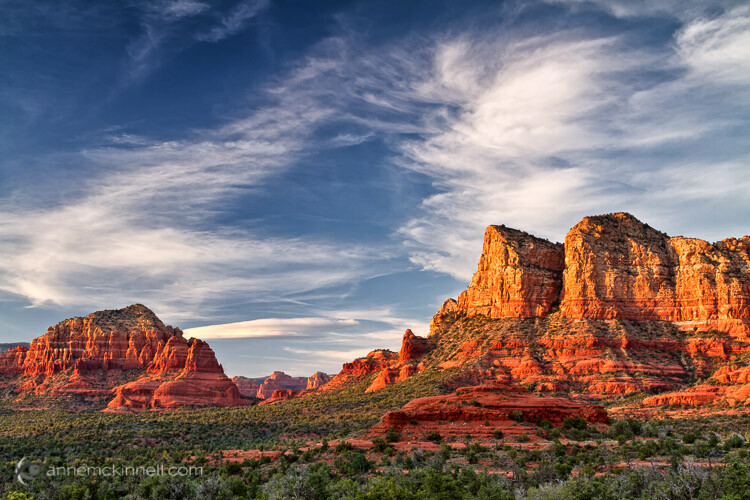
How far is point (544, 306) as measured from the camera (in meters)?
112

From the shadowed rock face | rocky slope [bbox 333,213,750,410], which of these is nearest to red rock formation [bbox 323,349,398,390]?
rocky slope [bbox 333,213,750,410]

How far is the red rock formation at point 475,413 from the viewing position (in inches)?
1938

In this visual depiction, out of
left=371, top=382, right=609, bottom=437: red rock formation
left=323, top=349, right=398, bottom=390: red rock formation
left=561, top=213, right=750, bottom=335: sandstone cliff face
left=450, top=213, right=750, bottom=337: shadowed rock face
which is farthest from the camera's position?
left=323, top=349, right=398, bottom=390: red rock formation

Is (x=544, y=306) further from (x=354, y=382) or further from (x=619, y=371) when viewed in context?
(x=354, y=382)

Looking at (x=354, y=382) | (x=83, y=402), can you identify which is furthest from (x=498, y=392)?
(x=83, y=402)

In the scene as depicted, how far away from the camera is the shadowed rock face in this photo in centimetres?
10275

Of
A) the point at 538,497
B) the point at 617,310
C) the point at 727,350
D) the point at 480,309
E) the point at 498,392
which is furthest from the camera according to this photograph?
the point at 480,309

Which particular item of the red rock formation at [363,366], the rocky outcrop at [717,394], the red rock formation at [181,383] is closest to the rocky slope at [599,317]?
the rocky outcrop at [717,394]

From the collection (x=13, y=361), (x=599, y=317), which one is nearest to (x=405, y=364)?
(x=599, y=317)

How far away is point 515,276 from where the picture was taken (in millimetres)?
113375

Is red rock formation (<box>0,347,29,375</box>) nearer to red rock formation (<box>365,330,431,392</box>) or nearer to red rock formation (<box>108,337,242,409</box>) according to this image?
red rock formation (<box>108,337,242,409</box>)

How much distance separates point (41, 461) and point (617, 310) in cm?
9693

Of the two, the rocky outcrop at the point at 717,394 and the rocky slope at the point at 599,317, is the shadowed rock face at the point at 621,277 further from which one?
the rocky outcrop at the point at 717,394

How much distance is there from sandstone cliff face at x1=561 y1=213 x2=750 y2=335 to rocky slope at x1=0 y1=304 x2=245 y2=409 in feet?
283
